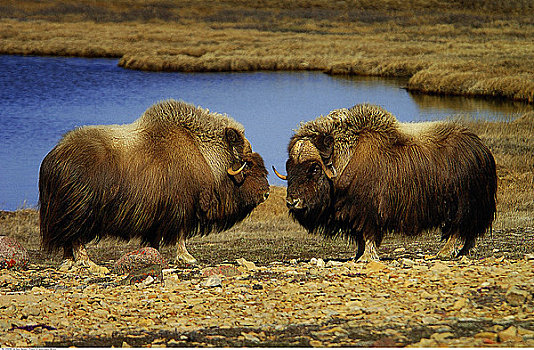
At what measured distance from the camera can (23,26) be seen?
44.7 metres

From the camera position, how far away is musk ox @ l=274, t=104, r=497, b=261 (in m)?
6.10

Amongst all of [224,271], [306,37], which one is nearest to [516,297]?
[224,271]

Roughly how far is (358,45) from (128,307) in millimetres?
32834

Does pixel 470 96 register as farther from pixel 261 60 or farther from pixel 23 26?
pixel 23 26

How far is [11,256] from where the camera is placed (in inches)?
241

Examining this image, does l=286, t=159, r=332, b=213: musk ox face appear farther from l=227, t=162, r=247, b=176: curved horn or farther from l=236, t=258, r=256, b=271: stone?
l=236, t=258, r=256, b=271: stone

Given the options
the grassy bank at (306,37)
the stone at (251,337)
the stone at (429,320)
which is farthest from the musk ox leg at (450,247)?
the grassy bank at (306,37)

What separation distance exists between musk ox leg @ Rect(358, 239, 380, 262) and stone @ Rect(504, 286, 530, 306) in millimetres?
1961

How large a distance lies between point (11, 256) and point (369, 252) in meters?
2.89

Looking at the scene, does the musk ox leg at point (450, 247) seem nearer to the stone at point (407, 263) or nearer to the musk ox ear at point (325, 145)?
the stone at point (407, 263)

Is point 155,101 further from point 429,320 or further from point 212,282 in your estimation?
point 429,320

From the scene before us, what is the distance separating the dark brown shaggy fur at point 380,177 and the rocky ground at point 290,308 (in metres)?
0.79

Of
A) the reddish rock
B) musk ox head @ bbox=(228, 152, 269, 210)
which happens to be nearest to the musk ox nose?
musk ox head @ bbox=(228, 152, 269, 210)

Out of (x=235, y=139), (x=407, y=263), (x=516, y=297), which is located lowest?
(x=407, y=263)
